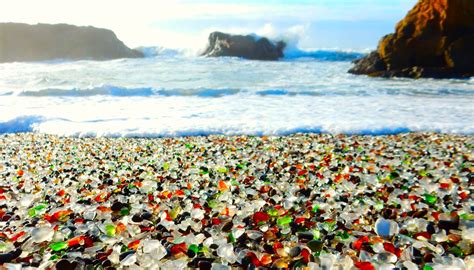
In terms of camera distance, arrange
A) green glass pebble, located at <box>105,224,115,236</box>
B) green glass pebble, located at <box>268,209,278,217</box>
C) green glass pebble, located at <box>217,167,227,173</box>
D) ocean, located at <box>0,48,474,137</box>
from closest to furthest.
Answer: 1. green glass pebble, located at <box>105,224,115,236</box>
2. green glass pebble, located at <box>268,209,278,217</box>
3. green glass pebble, located at <box>217,167,227,173</box>
4. ocean, located at <box>0,48,474,137</box>

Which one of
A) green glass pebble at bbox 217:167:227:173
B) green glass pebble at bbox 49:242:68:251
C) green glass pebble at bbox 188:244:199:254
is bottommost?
green glass pebble at bbox 217:167:227:173

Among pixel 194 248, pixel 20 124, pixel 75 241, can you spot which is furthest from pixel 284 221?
pixel 20 124

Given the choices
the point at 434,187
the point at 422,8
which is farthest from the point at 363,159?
the point at 422,8

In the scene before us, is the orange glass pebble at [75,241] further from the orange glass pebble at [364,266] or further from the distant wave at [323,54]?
the distant wave at [323,54]

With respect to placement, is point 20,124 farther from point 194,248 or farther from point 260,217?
point 194,248

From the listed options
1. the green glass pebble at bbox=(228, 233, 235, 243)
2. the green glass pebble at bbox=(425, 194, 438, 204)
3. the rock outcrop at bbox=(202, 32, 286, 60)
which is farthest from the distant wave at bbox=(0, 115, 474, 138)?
the rock outcrop at bbox=(202, 32, 286, 60)

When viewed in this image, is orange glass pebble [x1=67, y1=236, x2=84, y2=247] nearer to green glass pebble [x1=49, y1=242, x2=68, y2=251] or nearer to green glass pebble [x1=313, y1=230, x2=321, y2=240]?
green glass pebble [x1=49, y1=242, x2=68, y2=251]

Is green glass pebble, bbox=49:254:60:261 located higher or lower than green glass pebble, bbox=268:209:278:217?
higher
